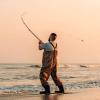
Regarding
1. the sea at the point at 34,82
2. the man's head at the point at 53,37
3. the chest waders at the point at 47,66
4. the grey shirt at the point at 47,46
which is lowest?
the sea at the point at 34,82

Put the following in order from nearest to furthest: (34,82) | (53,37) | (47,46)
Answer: (47,46)
(53,37)
(34,82)

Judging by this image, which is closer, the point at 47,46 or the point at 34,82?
the point at 47,46

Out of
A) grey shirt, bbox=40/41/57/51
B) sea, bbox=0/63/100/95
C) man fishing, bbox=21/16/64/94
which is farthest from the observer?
sea, bbox=0/63/100/95

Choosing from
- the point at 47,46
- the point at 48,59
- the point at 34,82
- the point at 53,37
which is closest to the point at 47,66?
the point at 48,59

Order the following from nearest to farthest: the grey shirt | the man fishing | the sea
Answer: the grey shirt < the man fishing < the sea

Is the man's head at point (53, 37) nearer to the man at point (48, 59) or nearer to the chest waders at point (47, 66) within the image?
the man at point (48, 59)

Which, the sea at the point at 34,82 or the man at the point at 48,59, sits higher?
the man at the point at 48,59

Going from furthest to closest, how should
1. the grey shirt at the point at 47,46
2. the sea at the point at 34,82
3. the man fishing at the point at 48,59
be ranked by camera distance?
the sea at the point at 34,82 < the man fishing at the point at 48,59 < the grey shirt at the point at 47,46

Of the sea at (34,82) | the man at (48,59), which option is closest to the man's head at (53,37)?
the man at (48,59)

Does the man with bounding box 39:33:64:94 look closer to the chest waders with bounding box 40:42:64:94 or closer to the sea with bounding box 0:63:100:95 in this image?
the chest waders with bounding box 40:42:64:94

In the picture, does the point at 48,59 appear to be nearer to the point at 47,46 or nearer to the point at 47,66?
the point at 47,66

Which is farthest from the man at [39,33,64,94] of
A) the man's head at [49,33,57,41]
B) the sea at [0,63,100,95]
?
the sea at [0,63,100,95]

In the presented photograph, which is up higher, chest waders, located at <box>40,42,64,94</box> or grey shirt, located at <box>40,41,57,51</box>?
grey shirt, located at <box>40,41,57,51</box>

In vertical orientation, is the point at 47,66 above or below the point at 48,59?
below
